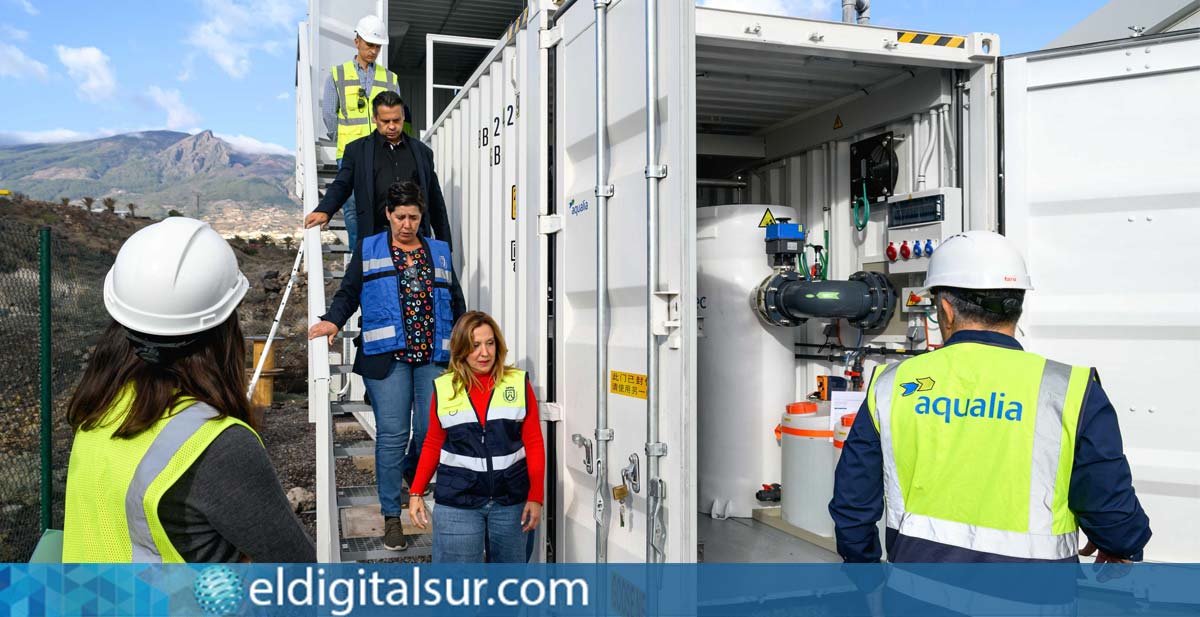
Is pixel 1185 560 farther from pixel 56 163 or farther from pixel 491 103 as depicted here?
pixel 56 163

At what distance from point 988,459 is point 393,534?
118 inches

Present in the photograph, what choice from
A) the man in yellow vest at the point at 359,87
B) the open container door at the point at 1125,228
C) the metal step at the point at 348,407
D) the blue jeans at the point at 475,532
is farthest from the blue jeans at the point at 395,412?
the open container door at the point at 1125,228

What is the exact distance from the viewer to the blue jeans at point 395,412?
14.3 feet

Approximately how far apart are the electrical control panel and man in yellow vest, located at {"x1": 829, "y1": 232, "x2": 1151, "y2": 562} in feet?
7.67

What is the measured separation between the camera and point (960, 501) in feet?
7.72

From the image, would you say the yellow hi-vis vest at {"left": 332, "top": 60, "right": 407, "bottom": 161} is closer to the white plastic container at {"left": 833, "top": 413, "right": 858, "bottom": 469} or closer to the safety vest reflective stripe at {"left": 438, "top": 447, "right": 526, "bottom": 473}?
the safety vest reflective stripe at {"left": 438, "top": 447, "right": 526, "bottom": 473}

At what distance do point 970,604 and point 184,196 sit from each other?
102 meters

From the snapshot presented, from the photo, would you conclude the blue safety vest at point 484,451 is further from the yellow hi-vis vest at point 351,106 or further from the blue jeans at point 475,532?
the yellow hi-vis vest at point 351,106

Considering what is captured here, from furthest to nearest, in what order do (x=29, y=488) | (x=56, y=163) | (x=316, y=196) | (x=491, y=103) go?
1. (x=56, y=163)
2. (x=29, y=488)
3. (x=316, y=196)
4. (x=491, y=103)

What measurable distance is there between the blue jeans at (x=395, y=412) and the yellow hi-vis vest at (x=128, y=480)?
2680 millimetres

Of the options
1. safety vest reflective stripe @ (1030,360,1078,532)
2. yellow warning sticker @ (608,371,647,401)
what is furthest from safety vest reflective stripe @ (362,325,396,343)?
safety vest reflective stripe @ (1030,360,1078,532)

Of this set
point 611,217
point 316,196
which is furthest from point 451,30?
point 611,217

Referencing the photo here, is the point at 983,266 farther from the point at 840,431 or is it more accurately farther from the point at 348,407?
the point at 348,407

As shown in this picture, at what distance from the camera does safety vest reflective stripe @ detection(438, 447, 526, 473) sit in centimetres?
370
